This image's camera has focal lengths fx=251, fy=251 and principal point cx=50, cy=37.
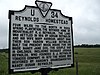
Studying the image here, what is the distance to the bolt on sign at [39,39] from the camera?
24.2 feet

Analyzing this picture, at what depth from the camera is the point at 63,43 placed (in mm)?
8570

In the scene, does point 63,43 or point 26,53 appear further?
point 63,43

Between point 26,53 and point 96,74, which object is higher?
point 26,53

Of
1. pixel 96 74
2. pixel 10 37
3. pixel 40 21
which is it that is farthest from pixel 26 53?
pixel 96 74

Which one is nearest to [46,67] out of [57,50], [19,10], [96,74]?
[57,50]

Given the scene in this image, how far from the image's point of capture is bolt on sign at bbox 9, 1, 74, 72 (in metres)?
7.38

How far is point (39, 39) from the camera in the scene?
7.89 meters

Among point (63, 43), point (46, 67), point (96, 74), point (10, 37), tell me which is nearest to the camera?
point (10, 37)

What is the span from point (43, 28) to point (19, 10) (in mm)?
980

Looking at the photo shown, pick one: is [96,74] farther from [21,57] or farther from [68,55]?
[21,57]

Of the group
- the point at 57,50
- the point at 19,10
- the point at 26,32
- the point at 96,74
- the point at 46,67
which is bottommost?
the point at 96,74

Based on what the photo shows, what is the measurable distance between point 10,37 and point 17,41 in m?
0.26

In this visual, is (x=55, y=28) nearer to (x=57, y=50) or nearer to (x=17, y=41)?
(x=57, y=50)

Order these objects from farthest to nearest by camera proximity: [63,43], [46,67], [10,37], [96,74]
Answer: [96,74]
[63,43]
[46,67]
[10,37]
